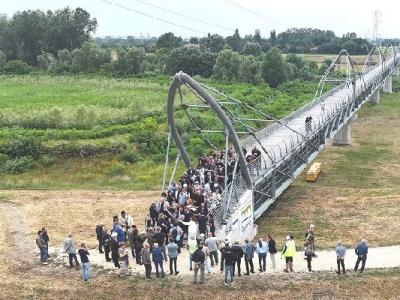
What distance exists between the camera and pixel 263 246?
20938 mm

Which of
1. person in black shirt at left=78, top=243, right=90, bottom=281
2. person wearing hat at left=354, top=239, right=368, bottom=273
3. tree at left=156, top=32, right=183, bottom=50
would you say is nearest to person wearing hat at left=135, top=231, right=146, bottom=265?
person in black shirt at left=78, top=243, right=90, bottom=281

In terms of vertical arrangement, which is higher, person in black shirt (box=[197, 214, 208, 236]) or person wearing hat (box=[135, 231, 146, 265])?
person in black shirt (box=[197, 214, 208, 236])

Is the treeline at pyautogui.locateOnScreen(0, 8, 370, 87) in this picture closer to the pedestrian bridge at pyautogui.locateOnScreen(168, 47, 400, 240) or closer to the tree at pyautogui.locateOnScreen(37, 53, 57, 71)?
the tree at pyautogui.locateOnScreen(37, 53, 57, 71)

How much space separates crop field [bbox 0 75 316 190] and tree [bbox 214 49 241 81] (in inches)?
647

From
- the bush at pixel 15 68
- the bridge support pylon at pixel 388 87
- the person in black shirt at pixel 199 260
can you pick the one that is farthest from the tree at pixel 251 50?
the person in black shirt at pixel 199 260

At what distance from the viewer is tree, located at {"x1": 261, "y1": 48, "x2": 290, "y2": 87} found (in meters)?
88.6

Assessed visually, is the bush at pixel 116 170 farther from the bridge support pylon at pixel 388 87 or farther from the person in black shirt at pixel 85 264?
the bridge support pylon at pixel 388 87

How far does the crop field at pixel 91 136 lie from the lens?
40688 millimetres

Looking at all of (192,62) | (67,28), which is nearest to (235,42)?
(67,28)

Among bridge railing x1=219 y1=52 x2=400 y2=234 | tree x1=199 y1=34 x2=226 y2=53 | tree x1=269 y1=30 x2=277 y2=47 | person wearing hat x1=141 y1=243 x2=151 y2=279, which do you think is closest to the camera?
person wearing hat x1=141 y1=243 x2=151 y2=279

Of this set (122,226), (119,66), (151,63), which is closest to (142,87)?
(119,66)

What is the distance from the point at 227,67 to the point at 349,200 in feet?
187

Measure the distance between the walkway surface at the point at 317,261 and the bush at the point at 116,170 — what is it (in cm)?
1723

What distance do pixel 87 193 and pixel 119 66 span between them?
61891 mm
